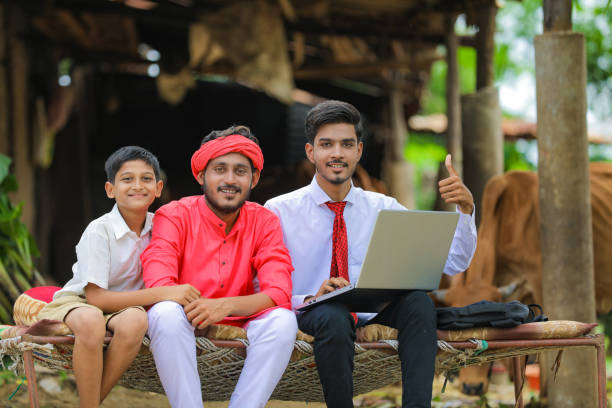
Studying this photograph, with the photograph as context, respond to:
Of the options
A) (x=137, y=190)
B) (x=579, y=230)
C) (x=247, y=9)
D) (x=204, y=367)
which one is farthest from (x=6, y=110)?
(x=579, y=230)

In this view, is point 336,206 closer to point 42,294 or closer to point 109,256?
point 109,256

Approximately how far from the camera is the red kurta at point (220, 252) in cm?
317

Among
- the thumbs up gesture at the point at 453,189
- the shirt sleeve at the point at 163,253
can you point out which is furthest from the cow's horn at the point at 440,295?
the shirt sleeve at the point at 163,253

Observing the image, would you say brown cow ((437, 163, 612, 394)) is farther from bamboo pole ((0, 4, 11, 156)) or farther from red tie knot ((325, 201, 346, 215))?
bamboo pole ((0, 4, 11, 156))

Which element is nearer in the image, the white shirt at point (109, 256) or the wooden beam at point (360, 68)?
the white shirt at point (109, 256)

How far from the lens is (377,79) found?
1000cm

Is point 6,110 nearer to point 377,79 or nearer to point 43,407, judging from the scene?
point 43,407

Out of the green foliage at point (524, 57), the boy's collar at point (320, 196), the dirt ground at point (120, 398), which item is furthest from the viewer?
the green foliage at point (524, 57)

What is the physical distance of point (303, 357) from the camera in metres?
3.11

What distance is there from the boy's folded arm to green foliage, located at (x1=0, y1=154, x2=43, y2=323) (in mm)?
2056

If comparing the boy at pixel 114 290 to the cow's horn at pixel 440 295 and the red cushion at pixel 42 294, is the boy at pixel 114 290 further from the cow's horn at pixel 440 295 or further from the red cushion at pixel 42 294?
the cow's horn at pixel 440 295

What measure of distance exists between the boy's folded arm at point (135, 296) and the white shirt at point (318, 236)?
0.71 m

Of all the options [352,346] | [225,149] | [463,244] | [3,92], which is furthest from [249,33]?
[352,346]

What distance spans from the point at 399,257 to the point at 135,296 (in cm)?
105
